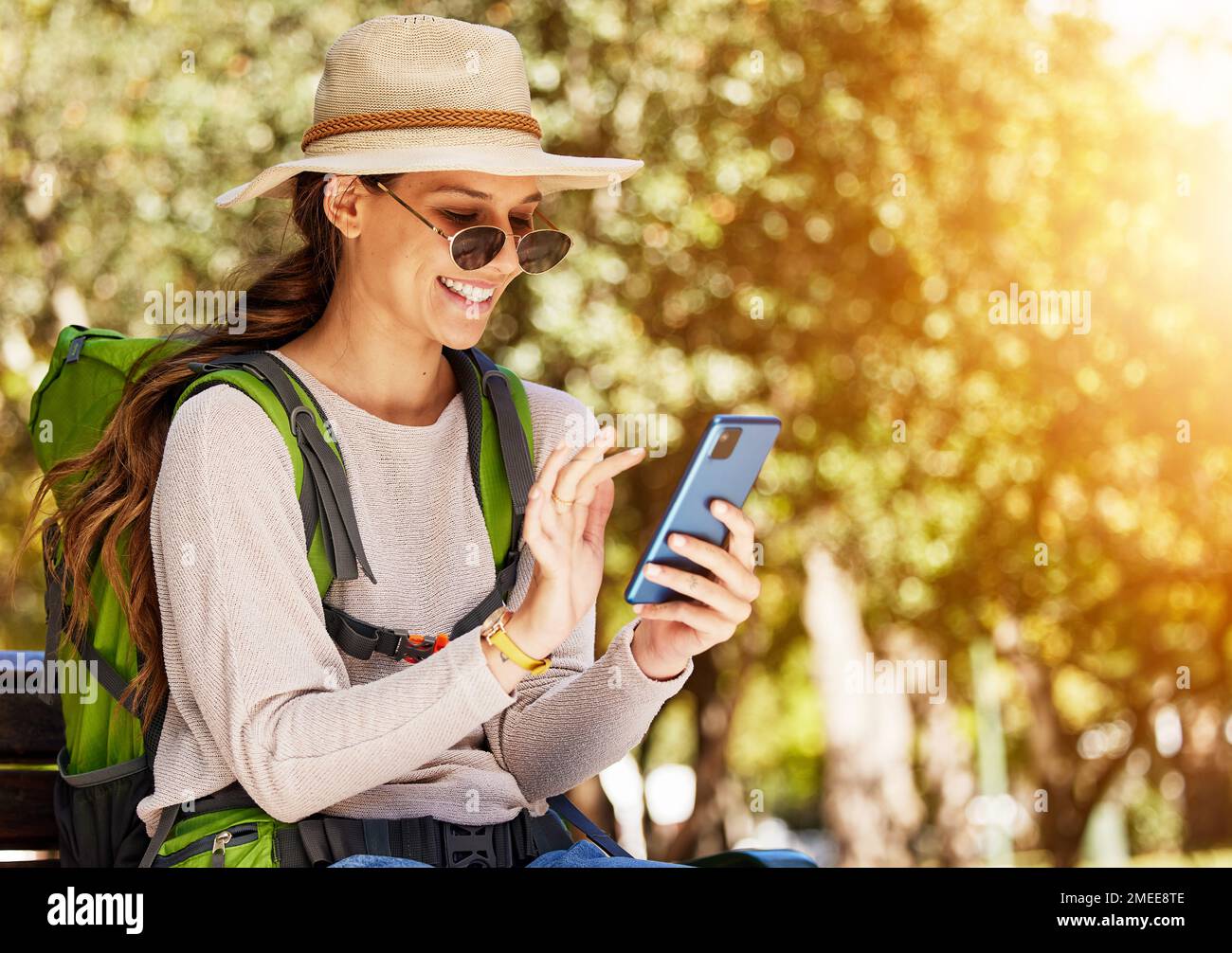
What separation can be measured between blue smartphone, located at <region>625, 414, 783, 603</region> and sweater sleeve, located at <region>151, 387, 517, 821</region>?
1.15ft

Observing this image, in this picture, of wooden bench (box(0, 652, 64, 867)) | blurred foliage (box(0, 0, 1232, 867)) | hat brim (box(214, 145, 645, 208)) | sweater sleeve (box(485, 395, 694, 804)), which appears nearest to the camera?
hat brim (box(214, 145, 645, 208))

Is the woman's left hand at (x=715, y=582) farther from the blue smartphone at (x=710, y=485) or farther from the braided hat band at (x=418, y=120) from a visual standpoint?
the braided hat band at (x=418, y=120)

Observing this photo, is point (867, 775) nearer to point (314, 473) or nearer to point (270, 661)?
point (314, 473)

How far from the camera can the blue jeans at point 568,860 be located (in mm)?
2578

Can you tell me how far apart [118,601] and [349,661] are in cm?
43

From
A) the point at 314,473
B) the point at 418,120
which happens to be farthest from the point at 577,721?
the point at 418,120

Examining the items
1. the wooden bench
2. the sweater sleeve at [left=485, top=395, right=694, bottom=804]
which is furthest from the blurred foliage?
the sweater sleeve at [left=485, top=395, right=694, bottom=804]

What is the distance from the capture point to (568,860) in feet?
9.31

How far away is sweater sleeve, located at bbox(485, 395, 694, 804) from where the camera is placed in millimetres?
3039

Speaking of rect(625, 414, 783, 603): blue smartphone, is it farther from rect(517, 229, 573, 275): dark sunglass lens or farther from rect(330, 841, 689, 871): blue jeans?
rect(517, 229, 573, 275): dark sunglass lens

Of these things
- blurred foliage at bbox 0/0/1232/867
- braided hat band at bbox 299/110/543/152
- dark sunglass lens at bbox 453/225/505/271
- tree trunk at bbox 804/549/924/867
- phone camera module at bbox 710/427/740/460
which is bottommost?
tree trunk at bbox 804/549/924/867

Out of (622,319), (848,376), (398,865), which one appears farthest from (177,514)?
(848,376)

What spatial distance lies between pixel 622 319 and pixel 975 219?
264 centimetres

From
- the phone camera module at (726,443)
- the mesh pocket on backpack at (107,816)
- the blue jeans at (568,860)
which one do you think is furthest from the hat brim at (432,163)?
the blue jeans at (568,860)
